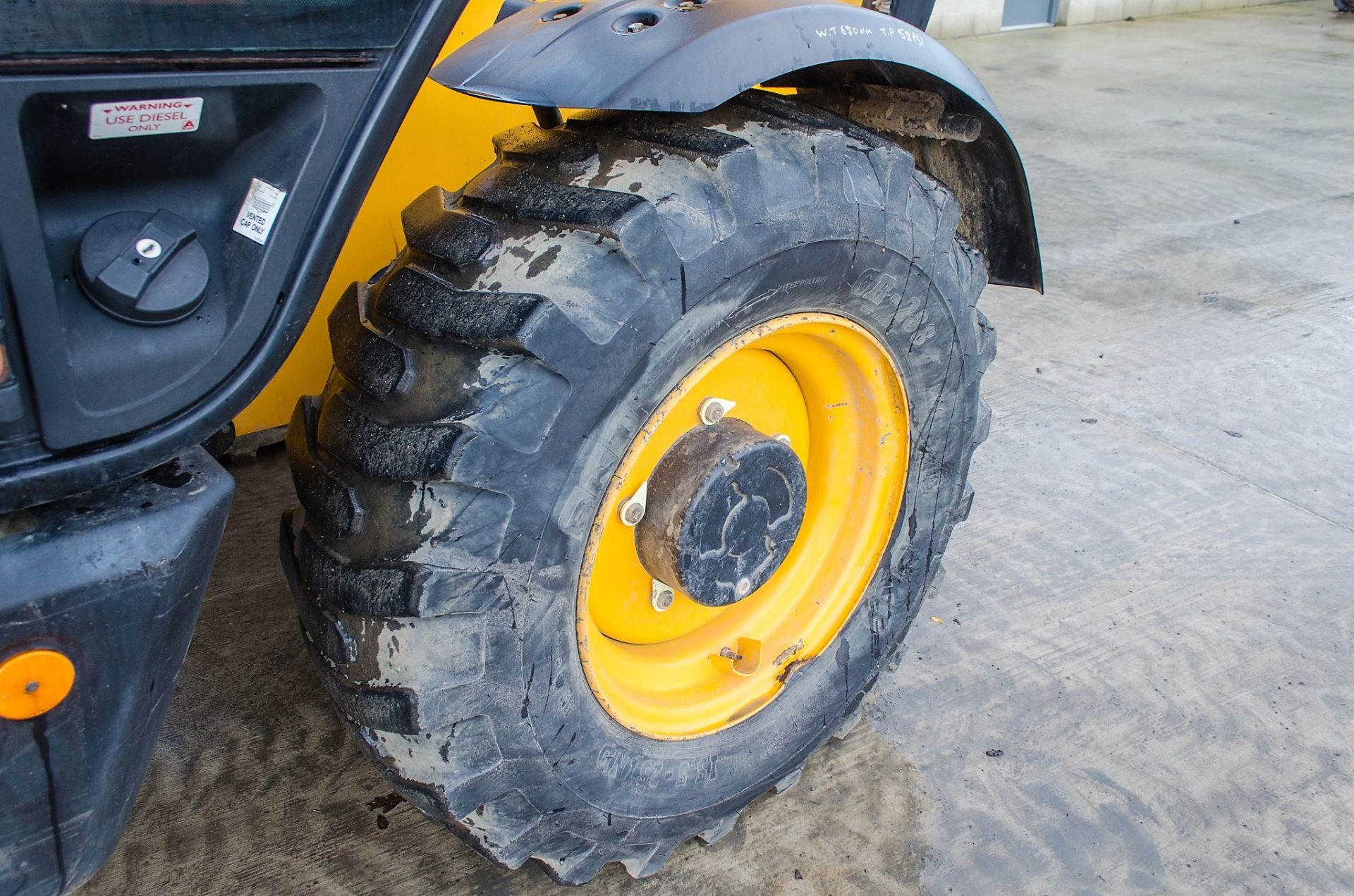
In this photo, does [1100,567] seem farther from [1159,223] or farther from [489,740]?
[1159,223]

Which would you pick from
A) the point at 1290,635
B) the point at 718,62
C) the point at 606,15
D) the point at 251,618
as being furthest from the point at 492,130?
the point at 1290,635

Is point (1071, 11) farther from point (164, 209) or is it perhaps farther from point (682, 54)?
point (164, 209)

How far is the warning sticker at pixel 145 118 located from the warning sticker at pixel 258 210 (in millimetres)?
76

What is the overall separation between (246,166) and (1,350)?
276mm

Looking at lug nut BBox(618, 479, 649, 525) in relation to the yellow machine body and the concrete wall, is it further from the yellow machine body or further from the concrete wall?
the concrete wall

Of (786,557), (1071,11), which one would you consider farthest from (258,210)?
(1071,11)

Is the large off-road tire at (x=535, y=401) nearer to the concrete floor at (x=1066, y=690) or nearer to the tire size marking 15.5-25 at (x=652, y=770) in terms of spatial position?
the tire size marking 15.5-25 at (x=652, y=770)

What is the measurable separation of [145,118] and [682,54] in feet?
1.96

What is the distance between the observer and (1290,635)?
7.80 feet

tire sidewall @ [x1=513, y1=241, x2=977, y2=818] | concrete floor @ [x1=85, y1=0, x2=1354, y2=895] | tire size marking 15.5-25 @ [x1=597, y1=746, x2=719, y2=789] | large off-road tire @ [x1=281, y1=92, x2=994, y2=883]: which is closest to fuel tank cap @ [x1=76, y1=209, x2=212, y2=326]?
large off-road tire @ [x1=281, y1=92, x2=994, y2=883]

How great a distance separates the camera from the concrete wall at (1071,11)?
9844 mm

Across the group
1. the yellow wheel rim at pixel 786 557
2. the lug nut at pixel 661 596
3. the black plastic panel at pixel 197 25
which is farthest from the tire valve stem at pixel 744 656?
the black plastic panel at pixel 197 25

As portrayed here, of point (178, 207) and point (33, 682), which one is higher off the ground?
point (178, 207)

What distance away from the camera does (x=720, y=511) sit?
150cm
